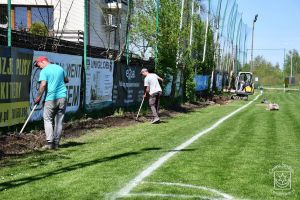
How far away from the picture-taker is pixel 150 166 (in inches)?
321

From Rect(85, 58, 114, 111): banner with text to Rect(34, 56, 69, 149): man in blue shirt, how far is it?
544cm

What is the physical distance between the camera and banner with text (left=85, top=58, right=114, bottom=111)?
16.2 meters

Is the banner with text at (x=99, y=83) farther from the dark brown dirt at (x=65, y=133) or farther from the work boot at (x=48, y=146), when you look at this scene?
the work boot at (x=48, y=146)

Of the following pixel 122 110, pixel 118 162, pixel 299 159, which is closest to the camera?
pixel 118 162

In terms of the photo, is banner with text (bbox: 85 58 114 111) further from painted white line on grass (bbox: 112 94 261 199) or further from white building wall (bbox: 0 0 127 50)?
white building wall (bbox: 0 0 127 50)

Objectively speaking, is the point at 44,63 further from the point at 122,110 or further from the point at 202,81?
the point at 202,81

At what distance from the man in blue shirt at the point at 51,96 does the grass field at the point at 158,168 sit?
0.40m

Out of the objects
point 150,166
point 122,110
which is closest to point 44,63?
point 150,166

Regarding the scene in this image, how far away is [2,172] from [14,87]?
3.86 meters

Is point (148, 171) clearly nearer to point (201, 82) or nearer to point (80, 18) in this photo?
point (80, 18)

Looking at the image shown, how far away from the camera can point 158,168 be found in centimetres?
799

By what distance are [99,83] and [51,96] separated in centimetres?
665

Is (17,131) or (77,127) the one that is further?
(77,127)

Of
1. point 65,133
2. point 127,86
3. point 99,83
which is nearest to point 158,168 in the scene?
point 65,133
